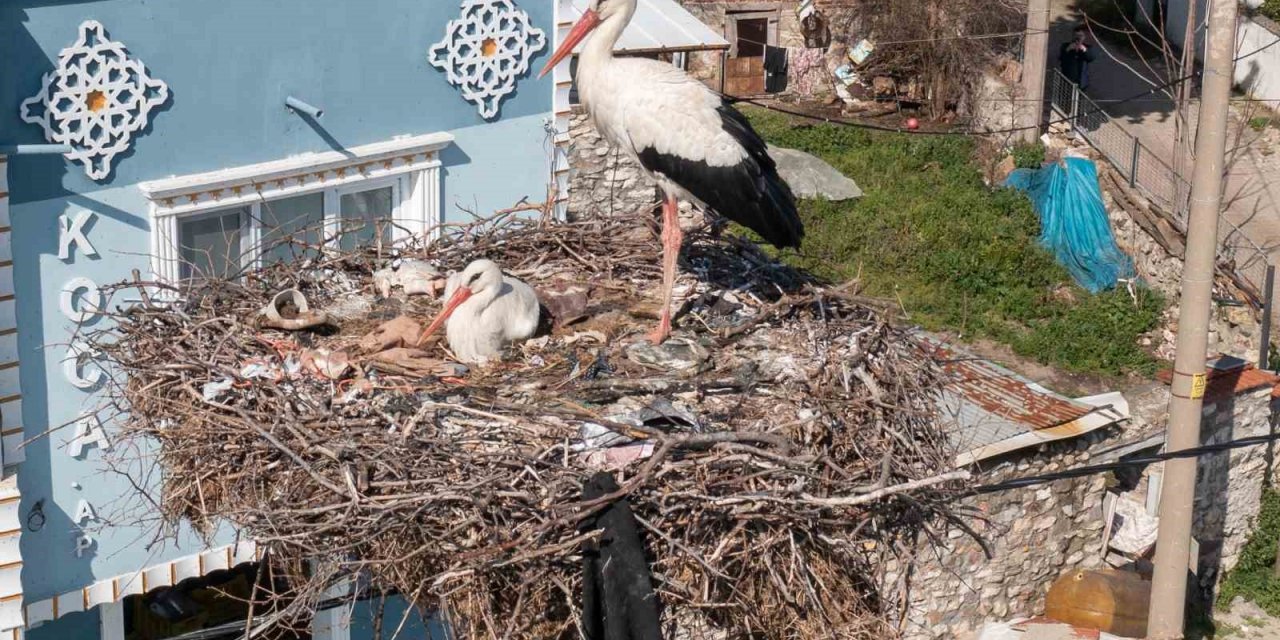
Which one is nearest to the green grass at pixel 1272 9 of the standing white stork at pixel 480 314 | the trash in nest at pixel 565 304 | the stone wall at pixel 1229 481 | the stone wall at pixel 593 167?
the stone wall at pixel 1229 481

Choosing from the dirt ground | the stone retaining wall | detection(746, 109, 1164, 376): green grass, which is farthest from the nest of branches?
detection(746, 109, 1164, 376): green grass

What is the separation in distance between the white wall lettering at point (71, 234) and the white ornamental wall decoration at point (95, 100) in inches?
9.4

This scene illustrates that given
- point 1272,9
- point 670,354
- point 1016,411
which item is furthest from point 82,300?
point 1272,9

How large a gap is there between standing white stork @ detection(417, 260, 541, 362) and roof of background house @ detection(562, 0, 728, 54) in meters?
7.98

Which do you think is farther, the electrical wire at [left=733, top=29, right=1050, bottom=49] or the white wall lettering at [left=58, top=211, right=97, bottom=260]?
the electrical wire at [left=733, top=29, right=1050, bottom=49]

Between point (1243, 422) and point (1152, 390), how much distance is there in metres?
0.94

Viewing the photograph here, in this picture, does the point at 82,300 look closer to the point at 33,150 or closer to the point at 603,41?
the point at 33,150

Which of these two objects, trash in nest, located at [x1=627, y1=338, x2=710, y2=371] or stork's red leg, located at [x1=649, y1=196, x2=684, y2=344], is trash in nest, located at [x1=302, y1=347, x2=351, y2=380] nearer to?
trash in nest, located at [x1=627, y1=338, x2=710, y2=371]

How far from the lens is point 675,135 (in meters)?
9.05

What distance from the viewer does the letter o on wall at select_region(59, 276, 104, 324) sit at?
9602mm

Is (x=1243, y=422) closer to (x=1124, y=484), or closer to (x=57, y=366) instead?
(x=1124, y=484)

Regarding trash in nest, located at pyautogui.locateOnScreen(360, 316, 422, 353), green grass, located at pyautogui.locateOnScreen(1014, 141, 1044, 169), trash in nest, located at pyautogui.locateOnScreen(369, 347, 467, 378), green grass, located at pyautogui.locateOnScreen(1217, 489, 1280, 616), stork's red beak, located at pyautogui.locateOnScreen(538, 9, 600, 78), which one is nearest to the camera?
trash in nest, located at pyautogui.locateOnScreen(369, 347, 467, 378)

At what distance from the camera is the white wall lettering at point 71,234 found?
955 centimetres

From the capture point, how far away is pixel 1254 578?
54.4 feet
